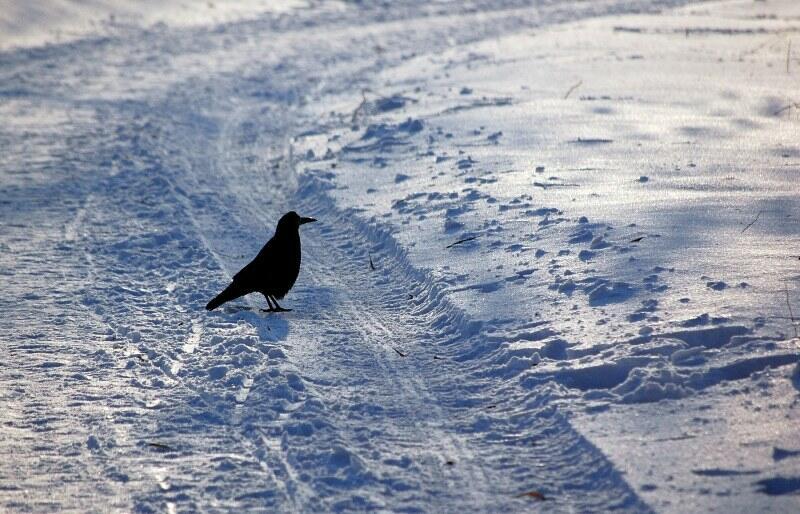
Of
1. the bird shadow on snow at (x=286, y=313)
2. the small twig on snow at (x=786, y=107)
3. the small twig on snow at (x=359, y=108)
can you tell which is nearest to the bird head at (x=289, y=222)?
the bird shadow on snow at (x=286, y=313)

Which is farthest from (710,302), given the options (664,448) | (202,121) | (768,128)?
(202,121)

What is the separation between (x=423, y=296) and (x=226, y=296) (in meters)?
1.40

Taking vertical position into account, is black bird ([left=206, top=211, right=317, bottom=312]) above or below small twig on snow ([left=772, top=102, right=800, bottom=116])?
below

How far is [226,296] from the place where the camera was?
688 cm

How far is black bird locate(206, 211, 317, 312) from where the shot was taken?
6914 millimetres

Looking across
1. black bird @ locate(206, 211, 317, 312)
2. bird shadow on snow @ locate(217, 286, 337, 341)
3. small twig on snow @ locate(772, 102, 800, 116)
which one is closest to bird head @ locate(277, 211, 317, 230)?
black bird @ locate(206, 211, 317, 312)

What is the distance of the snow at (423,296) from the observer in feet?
14.5

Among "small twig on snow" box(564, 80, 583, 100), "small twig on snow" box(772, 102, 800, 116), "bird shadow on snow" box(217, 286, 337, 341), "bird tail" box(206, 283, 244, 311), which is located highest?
"small twig on snow" box(564, 80, 583, 100)

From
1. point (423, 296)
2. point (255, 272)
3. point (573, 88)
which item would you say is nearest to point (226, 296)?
point (255, 272)

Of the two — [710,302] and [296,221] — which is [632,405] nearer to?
[710,302]

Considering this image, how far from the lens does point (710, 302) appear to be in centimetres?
566

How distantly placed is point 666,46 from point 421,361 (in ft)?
37.5

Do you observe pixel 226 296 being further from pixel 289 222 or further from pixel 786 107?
pixel 786 107

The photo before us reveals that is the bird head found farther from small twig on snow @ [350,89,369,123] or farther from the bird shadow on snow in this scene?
small twig on snow @ [350,89,369,123]
